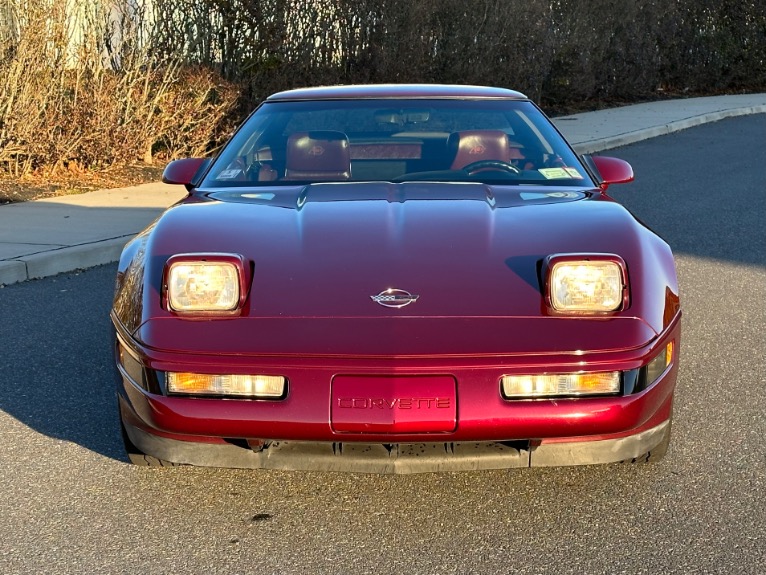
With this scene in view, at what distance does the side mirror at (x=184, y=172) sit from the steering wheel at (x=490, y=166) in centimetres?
120

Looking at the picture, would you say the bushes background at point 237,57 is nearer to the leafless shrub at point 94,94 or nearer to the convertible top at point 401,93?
the leafless shrub at point 94,94

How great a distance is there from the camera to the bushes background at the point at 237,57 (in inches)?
458

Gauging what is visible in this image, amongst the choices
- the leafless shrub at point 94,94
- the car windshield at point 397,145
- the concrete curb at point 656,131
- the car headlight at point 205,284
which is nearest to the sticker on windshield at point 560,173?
the car windshield at point 397,145

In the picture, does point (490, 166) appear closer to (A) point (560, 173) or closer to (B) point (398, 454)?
(A) point (560, 173)

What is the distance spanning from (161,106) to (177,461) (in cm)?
980

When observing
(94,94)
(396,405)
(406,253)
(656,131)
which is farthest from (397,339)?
(656,131)

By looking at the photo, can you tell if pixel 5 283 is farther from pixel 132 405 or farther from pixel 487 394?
pixel 487 394

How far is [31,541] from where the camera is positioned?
11.6 feet

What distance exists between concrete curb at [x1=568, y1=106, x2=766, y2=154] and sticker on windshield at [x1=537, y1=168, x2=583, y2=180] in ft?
31.4

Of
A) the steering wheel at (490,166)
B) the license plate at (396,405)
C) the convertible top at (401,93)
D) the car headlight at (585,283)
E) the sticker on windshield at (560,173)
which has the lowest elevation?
the license plate at (396,405)

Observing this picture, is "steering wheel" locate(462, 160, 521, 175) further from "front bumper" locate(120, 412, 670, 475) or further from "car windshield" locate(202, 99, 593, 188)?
"front bumper" locate(120, 412, 670, 475)

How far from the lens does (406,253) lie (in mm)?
3824

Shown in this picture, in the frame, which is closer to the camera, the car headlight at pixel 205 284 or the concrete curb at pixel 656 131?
the car headlight at pixel 205 284

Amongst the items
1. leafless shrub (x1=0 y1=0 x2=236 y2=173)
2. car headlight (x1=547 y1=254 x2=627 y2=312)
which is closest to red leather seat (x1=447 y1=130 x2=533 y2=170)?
car headlight (x1=547 y1=254 x2=627 y2=312)
